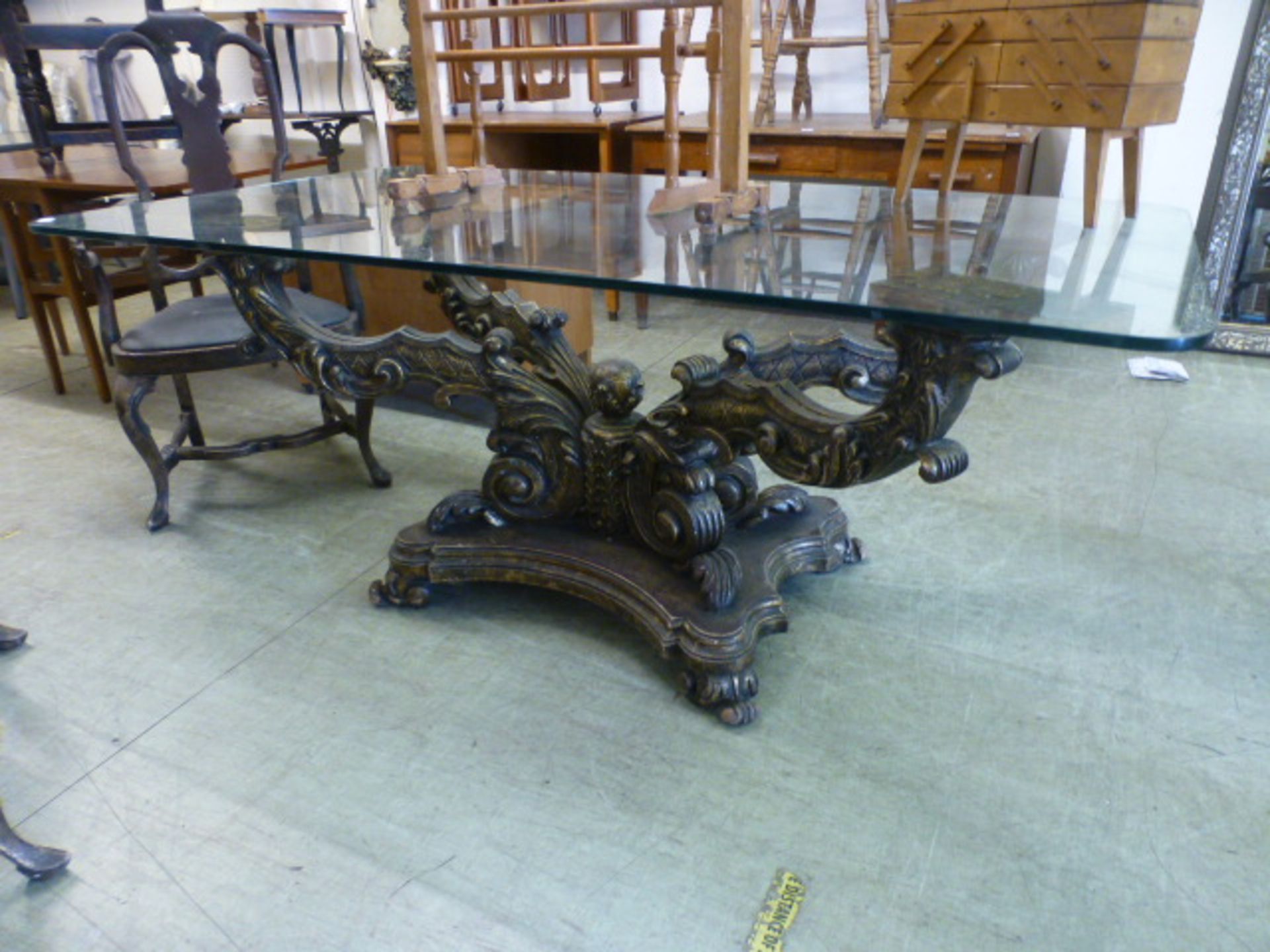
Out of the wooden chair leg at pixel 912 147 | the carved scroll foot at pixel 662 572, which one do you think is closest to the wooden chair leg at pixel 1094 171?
the wooden chair leg at pixel 912 147

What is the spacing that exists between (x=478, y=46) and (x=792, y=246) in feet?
9.78

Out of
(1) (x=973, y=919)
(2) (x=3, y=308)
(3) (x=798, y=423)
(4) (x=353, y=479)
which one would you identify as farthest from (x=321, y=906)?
(2) (x=3, y=308)

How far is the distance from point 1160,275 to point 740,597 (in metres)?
0.81

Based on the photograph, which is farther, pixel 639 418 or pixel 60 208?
pixel 60 208

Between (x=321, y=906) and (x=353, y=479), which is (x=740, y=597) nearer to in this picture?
(x=321, y=906)

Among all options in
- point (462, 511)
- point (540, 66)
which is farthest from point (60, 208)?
point (540, 66)

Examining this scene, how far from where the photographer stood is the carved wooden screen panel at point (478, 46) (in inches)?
140

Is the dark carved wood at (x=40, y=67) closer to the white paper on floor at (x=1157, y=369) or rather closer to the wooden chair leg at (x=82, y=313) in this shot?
the wooden chair leg at (x=82, y=313)

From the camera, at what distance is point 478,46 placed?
3846 millimetres

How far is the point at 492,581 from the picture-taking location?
179cm

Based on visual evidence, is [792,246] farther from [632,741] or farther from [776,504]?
[632,741]

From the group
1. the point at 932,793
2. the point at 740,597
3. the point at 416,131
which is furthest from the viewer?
the point at 416,131

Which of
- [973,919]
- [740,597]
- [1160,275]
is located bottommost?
[973,919]

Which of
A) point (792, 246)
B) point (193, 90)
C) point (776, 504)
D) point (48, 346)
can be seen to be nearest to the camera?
point (792, 246)
